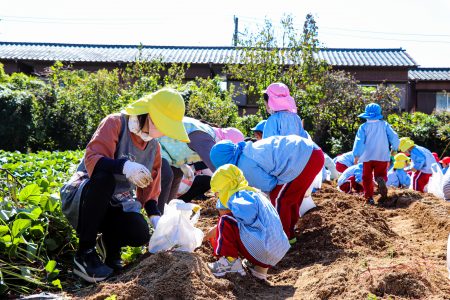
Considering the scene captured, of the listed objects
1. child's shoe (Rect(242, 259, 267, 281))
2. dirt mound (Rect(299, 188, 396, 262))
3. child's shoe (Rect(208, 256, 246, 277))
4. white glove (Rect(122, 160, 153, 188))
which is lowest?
dirt mound (Rect(299, 188, 396, 262))

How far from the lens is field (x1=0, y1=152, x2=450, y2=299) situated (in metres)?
3.20

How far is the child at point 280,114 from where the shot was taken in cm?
636

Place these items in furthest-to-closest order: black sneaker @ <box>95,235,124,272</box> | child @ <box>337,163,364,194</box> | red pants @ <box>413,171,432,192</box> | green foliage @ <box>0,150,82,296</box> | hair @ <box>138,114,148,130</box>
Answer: red pants @ <box>413,171,432,192</box> < child @ <box>337,163,364,194</box> < black sneaker @ <box>95,235,124,272</box> < hair @ <box>138,114,148,130</box> < green foliage @ <box>0,150,82,296</box>

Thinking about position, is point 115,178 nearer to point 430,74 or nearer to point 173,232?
point 173,232

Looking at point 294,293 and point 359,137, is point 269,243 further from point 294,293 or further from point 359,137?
point 359,137

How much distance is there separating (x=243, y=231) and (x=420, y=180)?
746 centimetres

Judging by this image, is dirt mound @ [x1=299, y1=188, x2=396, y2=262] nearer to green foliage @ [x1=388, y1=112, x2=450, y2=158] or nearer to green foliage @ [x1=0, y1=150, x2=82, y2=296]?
green foliage @ [x1=0, y1=150, x2=82, y2=296]

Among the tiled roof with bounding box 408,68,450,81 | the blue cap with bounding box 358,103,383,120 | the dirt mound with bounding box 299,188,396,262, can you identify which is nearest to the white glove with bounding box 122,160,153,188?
the dirt mound with bounding box 299,188,396,262

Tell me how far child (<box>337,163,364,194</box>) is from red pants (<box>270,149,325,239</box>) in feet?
15.2

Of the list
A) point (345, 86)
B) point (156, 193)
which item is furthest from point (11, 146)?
point (156, 193)

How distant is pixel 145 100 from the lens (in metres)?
3.54

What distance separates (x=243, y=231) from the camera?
376 cm

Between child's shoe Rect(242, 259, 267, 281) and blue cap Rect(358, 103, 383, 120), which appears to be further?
blue cap Rect(358, 103, 383, 120)

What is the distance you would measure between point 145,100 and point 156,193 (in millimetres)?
→ 729
